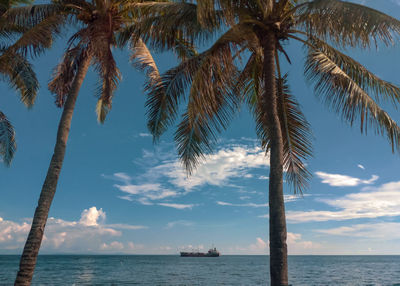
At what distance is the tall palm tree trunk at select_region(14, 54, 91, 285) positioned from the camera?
6512 mm

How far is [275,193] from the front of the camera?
6543 millimetres

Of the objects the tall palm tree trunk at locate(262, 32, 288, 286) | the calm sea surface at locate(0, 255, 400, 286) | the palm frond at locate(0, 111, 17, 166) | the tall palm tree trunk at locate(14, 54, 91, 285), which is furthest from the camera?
the calm sea surface at locate(0, 255, 400, 286)

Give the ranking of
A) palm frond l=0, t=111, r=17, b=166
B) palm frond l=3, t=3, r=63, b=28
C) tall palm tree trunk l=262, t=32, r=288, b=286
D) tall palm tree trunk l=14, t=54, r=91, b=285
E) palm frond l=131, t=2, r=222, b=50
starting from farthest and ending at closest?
palm frond l=0, t=111, r=17, b=166 < palm frond l=3, t=3, r=63, b=28 < palm frond l=131, t=2, r=222, b=50 < tall palm tree trunk l=14, t=54, r=91, b=285 < tall palm tree trunk l=262, t=32, r=288, b=286


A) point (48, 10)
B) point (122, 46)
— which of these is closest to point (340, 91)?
point (122, 46)

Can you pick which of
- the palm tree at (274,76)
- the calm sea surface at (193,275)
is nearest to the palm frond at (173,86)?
the palm tree at (274,76)

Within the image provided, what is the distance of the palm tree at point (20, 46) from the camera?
8.43 metres

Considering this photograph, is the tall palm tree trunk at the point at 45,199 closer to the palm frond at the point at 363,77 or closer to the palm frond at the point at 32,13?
the palm frond at the point at 32,13

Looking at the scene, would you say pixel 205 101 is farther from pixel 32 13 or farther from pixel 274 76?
pixel 32 13

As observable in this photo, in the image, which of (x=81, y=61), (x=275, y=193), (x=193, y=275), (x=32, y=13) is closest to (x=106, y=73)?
(x=81, y=61)

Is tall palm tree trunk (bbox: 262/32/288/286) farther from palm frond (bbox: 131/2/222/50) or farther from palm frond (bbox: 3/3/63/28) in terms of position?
palm frond (bbox: 3/3/63/28)

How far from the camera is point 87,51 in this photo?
9.02 metres

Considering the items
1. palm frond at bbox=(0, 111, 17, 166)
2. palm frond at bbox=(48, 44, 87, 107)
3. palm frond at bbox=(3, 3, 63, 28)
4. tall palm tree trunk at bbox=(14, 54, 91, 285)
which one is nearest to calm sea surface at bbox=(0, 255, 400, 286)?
palm frond at bbox=(0, 111, 17, 166)

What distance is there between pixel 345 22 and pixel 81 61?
7.40m

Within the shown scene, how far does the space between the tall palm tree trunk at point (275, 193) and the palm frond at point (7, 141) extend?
12357 millimetres
